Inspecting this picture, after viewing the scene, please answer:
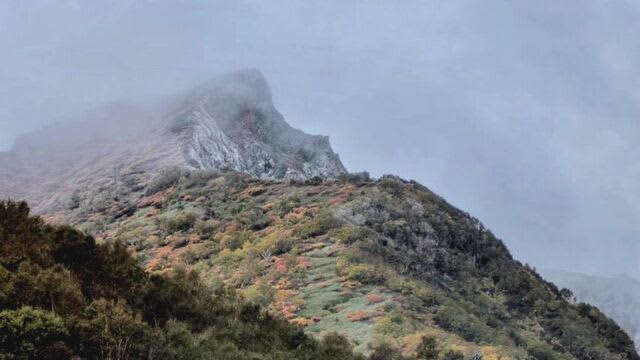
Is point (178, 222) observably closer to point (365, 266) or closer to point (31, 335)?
point (365, 266)

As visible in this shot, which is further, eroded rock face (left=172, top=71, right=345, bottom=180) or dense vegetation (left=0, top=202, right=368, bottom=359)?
eroded rock face (left=172, top=71, right=345, bottom=180)

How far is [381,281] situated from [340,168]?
264ft

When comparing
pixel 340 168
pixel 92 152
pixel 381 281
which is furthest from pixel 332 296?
pixel 340 168

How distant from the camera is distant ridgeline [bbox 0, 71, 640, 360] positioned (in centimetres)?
1828

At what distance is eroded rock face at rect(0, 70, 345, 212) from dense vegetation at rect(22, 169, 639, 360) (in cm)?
1752

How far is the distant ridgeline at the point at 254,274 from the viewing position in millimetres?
18281

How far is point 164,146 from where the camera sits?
85250 millimetres

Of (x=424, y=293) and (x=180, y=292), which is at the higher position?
(x=424, y=293)

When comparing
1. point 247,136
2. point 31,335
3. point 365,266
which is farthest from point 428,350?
point 247,136

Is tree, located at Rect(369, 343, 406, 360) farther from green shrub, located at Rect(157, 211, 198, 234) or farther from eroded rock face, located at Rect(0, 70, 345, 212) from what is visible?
eroded rock face, located at Rect(0, 70, 345, 212)

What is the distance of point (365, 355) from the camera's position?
2775 centimetres

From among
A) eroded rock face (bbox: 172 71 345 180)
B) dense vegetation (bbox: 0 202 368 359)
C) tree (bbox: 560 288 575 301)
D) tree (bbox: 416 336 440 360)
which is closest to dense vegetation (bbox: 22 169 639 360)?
tree (bbox: 416 336 440 360)

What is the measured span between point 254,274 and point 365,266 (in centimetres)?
575

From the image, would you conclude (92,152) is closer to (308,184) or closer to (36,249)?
(308,184)
